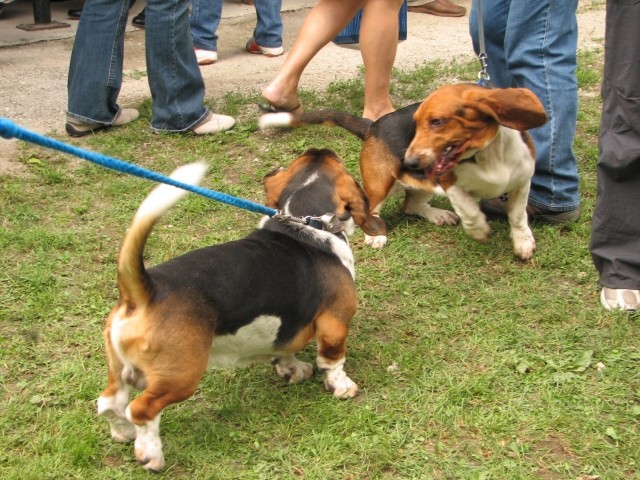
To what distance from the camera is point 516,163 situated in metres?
4.18

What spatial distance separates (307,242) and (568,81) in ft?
6.75

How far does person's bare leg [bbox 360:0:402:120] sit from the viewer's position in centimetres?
557

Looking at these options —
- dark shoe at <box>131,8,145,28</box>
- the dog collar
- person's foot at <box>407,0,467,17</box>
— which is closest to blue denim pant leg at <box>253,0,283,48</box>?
dark shoe at <box>131,8,145,28</box>

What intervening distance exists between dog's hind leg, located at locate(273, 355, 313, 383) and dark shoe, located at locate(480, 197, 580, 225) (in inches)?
77.4

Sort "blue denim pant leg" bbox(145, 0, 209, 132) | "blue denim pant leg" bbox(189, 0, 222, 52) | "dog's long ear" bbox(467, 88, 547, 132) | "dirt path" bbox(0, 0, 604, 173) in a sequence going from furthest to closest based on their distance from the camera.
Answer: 1. "blue denim pant leg" bbox(189, 0, 222, 52)
2. "dirt path" bbox(0, 0, 604, 173)
3. "blue denim pant leg" bbox(145, 0, 209, 132)
4. "dog's long ear" bbox(467, 88, 547, 132)

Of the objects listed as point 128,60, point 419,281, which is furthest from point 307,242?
point 128,60

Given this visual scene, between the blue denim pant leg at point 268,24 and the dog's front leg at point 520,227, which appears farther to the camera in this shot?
the blue denim pant leg at point 268,24

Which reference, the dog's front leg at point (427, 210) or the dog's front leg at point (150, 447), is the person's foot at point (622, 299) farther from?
the dog's front leg at point (150, 447)

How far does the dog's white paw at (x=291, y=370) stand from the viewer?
356 cm

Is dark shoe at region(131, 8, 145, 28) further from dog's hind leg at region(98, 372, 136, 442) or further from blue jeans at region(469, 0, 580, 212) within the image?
dog's hind leg at region(98, 372, 136, 442)

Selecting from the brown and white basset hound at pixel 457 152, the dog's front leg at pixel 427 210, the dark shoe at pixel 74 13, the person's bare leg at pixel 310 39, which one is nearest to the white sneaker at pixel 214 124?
the person's bare leg at pixel 310 39

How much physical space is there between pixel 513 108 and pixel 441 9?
22.4 feet

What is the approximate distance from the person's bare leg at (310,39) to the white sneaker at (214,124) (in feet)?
1.44

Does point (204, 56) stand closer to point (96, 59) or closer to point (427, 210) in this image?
point (96, 59)
